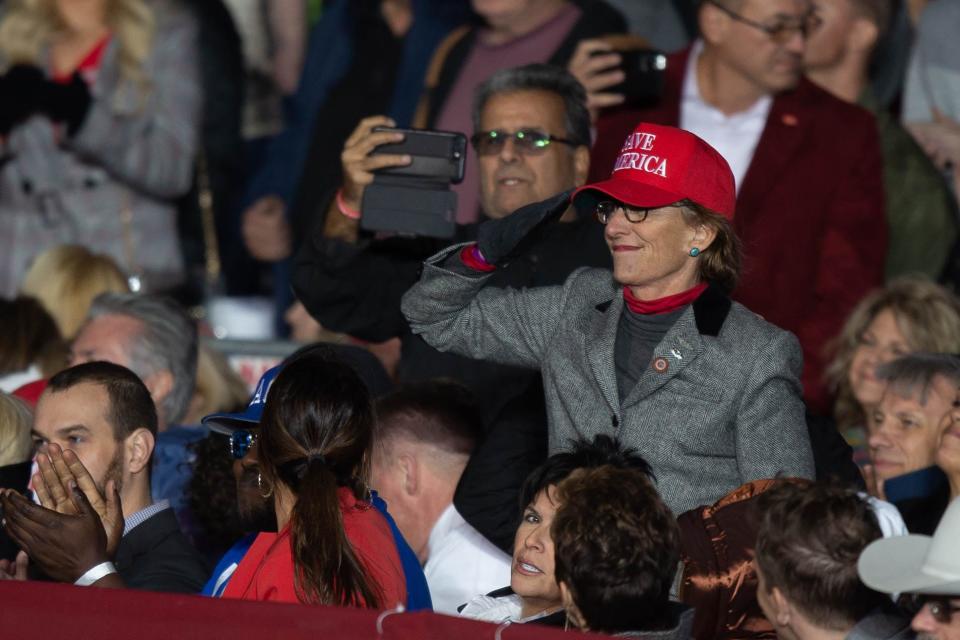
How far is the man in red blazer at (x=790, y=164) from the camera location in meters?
5.91

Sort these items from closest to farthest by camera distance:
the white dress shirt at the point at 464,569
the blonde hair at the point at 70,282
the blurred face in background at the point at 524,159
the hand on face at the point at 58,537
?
1. the hand on face at the point at 58,537
2. the white dress shirt at the point at 464,569
3. the blurred face in background at the point at 524,159
4. the blonde hair at the point at 70,282

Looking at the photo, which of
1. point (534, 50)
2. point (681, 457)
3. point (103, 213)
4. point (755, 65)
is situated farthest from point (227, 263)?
point (681, 457)

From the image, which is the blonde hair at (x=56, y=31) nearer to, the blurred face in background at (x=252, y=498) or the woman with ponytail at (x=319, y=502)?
the blurred face in background at (x=252, y=498)

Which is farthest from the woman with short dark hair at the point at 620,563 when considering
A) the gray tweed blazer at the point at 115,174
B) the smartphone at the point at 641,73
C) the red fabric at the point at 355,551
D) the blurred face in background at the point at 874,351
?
the gray tweed blazer at the point at 115,174

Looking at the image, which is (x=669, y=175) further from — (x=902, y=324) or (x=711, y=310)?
(x=902, y=324)

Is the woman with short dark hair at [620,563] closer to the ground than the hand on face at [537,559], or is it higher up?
higher up

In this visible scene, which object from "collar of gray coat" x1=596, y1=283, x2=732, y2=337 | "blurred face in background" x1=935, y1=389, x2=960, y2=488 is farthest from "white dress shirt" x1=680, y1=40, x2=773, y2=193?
"collar of gray coat" x1=596, y1=283, x2=732, y2=337

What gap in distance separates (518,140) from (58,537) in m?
2.05

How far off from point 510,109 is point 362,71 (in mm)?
2580

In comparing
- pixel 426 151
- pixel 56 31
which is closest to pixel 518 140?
pixel 426 151

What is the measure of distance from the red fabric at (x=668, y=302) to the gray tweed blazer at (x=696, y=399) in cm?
2

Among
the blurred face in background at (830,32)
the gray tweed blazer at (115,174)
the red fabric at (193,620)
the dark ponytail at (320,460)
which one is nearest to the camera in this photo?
the red fabric at (193,620)

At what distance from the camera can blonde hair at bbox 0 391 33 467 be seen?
4852mm

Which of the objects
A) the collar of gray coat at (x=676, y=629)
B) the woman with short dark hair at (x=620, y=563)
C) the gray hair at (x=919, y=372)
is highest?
the woman with short dark hair at (x=620, y=563)
